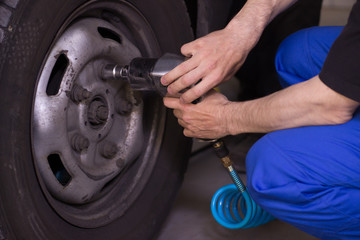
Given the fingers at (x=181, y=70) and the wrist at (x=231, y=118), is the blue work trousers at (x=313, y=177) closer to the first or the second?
the wrist at (x=231, y=118)

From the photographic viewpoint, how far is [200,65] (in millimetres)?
992

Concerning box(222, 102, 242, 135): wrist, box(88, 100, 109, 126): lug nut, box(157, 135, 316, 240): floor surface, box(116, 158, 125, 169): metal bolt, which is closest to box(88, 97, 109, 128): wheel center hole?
box(88, 100, 109, 126): lug nut

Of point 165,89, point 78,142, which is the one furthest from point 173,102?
point 78,142

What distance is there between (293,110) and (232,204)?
462 millimetres

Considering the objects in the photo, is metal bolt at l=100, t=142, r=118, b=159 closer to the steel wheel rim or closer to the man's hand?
the steel wheel rim

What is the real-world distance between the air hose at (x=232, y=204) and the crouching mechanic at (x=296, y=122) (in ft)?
0.37

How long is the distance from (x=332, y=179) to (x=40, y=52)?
25.6 inches

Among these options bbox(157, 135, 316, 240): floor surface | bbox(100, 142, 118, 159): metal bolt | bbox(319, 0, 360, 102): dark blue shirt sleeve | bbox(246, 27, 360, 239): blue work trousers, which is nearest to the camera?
bbox(319, 0, 360, 102): dark blue shirt sleeve

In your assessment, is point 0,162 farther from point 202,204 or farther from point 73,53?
point 202,204

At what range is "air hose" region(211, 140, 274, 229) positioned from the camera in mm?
1185

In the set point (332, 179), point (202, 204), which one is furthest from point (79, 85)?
point (202, 204)

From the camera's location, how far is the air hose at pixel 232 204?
46.6 inches

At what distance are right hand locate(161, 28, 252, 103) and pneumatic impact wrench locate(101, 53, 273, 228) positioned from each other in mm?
37

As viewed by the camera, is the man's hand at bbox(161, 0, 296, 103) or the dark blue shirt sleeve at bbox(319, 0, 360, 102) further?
the man's hand at bbox(161, 0, 296, 103)
